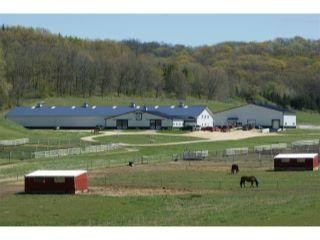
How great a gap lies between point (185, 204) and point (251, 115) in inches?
2800

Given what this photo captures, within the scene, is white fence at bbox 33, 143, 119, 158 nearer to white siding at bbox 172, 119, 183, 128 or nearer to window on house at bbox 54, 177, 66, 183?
window on house at bbox 54, 177, 66, 183

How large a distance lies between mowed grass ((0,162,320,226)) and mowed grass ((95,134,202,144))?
1140 inches

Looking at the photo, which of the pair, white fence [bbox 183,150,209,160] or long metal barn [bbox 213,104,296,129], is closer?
white fence [bbox 183,150,209,160]

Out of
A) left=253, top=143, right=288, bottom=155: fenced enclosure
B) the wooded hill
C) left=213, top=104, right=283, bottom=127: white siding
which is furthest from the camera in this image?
the wooded hill

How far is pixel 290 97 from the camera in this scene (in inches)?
5655

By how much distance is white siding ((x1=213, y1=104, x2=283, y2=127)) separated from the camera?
98438 millimetres

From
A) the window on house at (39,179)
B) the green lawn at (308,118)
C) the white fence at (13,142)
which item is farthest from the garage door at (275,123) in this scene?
the window on house at (39,179)

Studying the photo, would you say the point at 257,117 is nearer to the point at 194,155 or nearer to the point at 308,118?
the point at 308,118

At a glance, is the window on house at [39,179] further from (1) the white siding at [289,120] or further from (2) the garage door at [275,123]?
(1) the white siding at [289,120]

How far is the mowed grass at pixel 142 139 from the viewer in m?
71.7

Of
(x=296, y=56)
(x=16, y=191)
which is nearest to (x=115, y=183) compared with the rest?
(x=16, y=191)

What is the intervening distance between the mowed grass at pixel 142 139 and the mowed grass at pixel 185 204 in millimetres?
28967

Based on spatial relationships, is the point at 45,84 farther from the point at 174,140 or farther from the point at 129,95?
the point at 174,140

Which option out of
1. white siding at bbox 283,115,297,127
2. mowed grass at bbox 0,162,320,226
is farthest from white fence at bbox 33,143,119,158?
white siding at bbox 283,115,297,127
